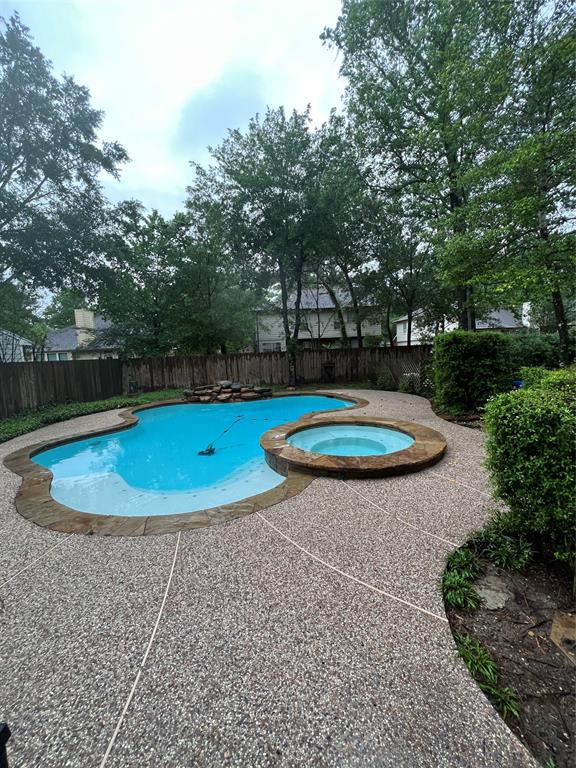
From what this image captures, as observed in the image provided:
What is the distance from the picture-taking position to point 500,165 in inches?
241

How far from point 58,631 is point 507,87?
10.7 meters

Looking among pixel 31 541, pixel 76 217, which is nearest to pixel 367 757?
pixel 31 541

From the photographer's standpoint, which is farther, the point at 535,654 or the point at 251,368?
the point at 251,368

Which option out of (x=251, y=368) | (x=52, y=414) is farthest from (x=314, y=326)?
(x=52, y=414)

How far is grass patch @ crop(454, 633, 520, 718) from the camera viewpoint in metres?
1.29

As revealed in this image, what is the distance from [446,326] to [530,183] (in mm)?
16045

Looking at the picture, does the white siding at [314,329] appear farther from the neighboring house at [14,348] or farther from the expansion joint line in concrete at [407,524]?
the expansion joint line in concrete at [407,524]

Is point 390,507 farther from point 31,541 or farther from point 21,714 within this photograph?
point 31,541

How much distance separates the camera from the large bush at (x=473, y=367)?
6.28 m

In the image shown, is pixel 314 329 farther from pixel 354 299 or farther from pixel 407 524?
pixel 407 524

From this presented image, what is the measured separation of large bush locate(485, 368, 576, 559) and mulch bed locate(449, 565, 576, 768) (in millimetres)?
267

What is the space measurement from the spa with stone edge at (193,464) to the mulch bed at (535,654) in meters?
1.87

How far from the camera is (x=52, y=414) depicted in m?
8.41

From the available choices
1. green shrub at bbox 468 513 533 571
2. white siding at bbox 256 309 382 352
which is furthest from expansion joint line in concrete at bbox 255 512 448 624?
white siding at bbox 256 309 382 352
